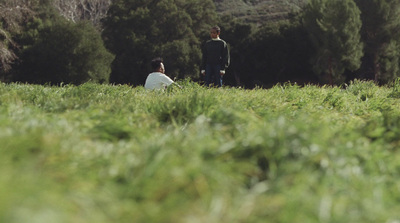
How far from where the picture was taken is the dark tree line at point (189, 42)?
38.0m

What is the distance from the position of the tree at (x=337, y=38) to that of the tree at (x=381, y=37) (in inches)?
102

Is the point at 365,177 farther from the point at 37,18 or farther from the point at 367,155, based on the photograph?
the point at 37,18

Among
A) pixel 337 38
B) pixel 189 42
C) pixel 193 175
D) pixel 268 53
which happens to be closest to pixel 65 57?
pixel 189 42

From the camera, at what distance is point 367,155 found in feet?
9.33

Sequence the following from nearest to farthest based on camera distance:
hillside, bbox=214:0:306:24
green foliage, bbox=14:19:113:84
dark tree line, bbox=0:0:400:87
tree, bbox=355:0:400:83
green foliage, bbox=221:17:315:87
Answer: green foliage, bbox=14:19:113:84 < dark tree line, bbox=0:0:400:87 < tree, bbox=355:0:400:83 < green foliage, bbox=221:17:315:87 < hillside, bbox=214:0:306:24

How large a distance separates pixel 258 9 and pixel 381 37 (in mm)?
41560

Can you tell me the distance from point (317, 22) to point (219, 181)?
41.1 metres

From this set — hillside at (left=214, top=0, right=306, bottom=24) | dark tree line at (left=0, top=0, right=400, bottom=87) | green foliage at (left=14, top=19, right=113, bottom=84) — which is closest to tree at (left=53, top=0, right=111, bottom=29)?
dark tree line at (left=0, top=0, right=400, bottom=87)

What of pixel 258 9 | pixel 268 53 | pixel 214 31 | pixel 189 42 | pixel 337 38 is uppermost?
pixel 214 31

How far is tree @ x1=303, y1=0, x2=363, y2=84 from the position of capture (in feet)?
127

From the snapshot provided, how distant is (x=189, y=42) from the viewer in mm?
46312

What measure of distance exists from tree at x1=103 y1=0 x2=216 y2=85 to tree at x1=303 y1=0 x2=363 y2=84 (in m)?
12.9

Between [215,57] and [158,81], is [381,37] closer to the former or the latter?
[215,57]

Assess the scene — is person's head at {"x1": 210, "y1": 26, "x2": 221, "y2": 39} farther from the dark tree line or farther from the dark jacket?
the dark tree line
